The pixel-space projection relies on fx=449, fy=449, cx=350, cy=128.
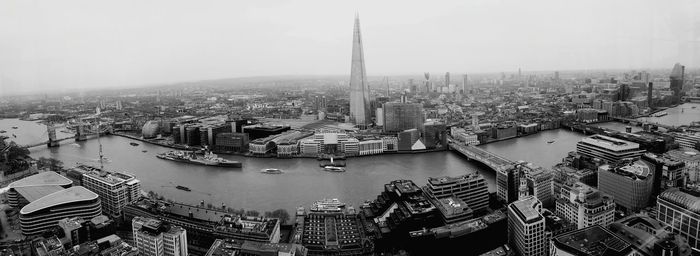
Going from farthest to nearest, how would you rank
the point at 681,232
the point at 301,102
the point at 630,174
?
the point at 301,102 < the point at 630,174 < the point at 681,232

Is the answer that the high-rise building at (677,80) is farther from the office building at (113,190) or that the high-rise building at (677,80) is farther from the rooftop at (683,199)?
the office building at (113,190)

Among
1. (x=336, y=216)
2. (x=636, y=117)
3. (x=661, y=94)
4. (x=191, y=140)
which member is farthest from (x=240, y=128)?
(x=661, y=94)

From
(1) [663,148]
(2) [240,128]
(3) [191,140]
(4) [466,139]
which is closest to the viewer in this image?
(1) [663,148]

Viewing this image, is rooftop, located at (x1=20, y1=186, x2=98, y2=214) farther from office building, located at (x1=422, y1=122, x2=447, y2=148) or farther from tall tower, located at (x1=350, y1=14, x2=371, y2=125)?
tall tower, located at (x1=350, y1=14, x2=371, y2=125)

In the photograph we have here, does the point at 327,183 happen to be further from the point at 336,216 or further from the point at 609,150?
the point at 609,150

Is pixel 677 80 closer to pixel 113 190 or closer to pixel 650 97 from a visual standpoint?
pixel 650 97

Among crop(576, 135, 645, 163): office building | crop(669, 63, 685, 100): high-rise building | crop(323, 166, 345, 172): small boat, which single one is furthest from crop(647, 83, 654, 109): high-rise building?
crop(323, 166, 345, 172): small boat
